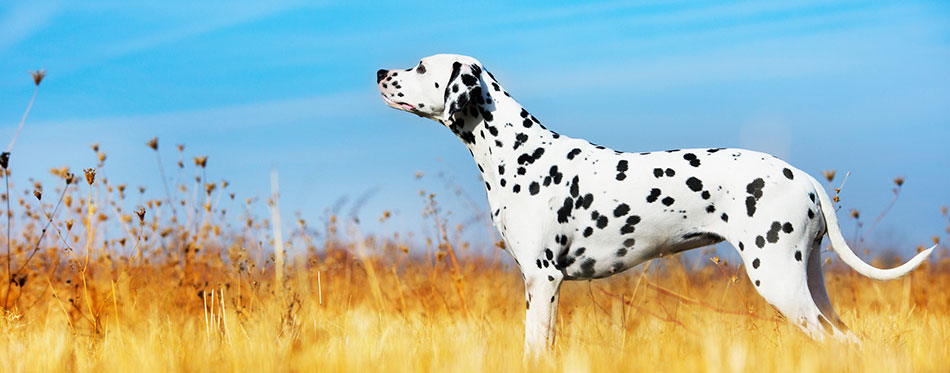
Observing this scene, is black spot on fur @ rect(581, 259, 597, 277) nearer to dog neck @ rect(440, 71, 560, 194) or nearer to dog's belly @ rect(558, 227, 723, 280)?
dog's belly @ rect(558, 227, 723, 280)

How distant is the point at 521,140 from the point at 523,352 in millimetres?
1362

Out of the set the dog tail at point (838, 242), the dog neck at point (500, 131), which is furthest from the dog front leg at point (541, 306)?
the dog tail at point (838, 242)

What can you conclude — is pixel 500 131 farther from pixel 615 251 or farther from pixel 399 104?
pixel 615 251

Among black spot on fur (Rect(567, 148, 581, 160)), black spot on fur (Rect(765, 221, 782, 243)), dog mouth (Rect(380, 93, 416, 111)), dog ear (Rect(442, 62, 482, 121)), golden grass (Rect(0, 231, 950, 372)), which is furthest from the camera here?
dog mouth (Rect(380, 93, 416, 111))

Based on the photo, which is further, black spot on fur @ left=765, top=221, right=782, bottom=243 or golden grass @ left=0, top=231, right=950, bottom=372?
black spot on fur @ left=765, top=221, right=782, bottom=243

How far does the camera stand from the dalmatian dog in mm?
4773

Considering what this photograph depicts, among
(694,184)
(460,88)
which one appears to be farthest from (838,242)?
(460,88)

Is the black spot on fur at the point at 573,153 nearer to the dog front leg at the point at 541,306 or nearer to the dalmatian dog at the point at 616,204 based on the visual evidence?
the dalmatian dog at the point at 616,204

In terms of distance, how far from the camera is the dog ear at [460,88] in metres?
5.05

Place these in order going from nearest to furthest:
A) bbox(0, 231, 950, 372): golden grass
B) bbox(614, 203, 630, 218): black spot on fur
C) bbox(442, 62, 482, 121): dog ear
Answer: bbox(0, 231, 950, 372): golden grass < bbox(614, 203, 630, 218): black spot on fur < bbox(442, 62, 482, 121): dog ear

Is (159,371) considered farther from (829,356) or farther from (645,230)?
(829,356)

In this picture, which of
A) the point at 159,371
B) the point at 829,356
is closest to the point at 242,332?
the point at 159,371

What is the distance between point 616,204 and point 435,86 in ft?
4.57

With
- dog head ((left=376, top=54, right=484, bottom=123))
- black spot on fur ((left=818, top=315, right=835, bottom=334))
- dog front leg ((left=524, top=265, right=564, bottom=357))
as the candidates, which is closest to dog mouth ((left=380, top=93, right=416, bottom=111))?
dog head ((left=376, top=54, right=484, bottom=123))
